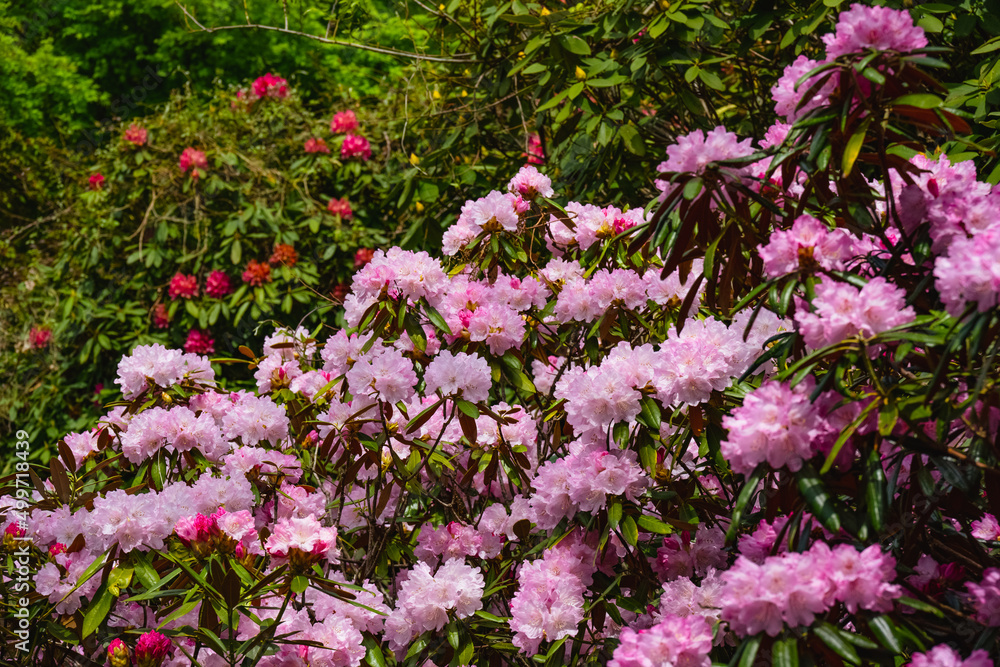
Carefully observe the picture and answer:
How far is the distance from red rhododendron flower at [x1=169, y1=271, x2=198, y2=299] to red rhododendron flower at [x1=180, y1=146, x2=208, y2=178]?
19.6 inches

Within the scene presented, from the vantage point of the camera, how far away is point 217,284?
3393mm

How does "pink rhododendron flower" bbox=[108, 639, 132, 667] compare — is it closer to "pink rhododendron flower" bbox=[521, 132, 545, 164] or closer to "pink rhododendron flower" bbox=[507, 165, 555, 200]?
"pink rhododendron flower" bbox=[507, 165, 555, 200]

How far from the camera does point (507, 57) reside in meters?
2.76

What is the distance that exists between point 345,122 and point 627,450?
2.79m

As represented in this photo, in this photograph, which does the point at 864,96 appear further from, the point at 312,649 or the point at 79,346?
the point at 79,346

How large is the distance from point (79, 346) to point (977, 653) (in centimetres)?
383

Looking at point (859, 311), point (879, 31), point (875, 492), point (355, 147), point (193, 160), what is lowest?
point (193, 160)

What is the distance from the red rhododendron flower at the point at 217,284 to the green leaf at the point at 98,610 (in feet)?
7.27

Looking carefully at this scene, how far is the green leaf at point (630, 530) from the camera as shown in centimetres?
125

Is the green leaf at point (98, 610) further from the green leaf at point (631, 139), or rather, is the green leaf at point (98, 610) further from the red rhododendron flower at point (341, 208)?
the red rhododendron flower at point (341, 208)

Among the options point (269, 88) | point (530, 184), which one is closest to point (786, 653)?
point (530, 184)

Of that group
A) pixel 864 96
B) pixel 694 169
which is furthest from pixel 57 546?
pixel 864 96

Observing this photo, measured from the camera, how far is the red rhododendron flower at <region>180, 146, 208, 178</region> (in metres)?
3.55

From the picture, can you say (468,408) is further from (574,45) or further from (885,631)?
(574,45)
